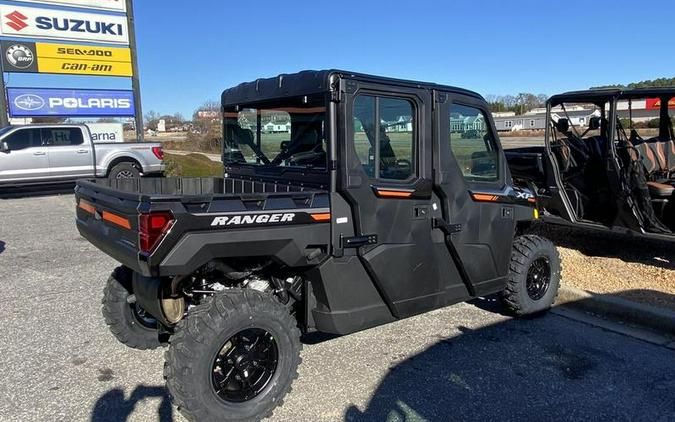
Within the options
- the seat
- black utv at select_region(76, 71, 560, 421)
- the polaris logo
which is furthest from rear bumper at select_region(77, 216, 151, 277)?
the polaris logo

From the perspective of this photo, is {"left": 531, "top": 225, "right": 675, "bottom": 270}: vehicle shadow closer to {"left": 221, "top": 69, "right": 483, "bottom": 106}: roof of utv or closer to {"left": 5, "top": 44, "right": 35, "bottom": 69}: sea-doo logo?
{"left": 221, "top": 69, "right": 483, "bottom": 106}: roof of utv

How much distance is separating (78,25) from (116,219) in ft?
52.6

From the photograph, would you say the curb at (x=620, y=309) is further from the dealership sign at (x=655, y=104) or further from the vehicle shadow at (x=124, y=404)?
the vehicle shadow at (x=124, y=404)

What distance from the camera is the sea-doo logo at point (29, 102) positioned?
16.0m

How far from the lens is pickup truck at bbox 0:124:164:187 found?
1309cm

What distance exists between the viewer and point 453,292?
4.29 meters

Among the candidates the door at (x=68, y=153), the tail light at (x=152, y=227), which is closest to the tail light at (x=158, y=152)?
the door at (x=68, y=153)

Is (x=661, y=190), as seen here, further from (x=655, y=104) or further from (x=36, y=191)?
(x=36, y=191)

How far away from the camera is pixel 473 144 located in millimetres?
4418

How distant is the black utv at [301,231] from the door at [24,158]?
1029 centimetres

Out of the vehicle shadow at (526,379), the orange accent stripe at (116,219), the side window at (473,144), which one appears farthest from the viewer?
the side window at (473,144)

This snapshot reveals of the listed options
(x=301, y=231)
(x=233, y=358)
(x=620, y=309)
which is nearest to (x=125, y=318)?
(x=233, y=358)

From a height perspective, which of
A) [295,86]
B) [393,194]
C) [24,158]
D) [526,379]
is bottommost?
[526,379]

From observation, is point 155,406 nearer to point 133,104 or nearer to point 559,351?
point 559,351
